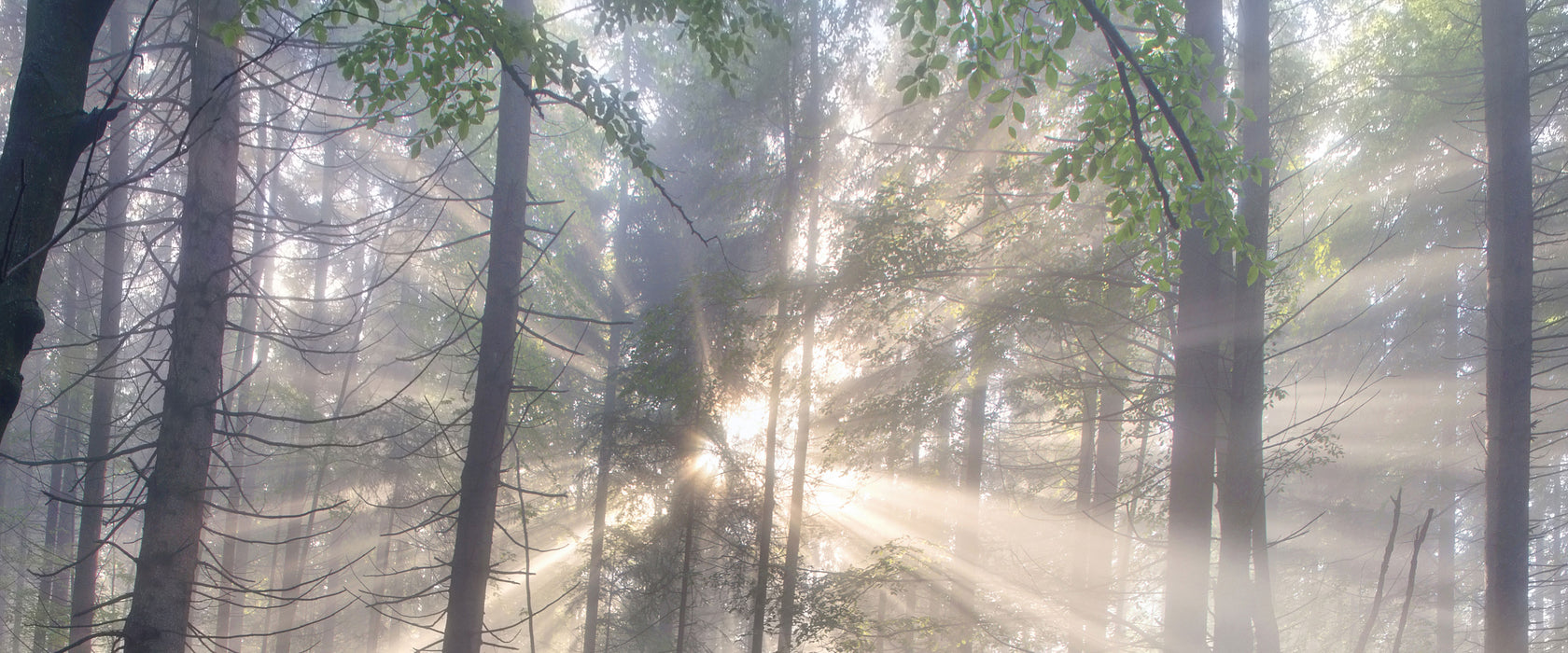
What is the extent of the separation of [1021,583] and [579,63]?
36.9 feet

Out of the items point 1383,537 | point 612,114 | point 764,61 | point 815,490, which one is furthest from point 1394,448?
point 612,114

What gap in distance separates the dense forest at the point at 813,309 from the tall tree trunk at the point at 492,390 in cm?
3

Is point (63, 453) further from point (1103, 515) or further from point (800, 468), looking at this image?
point (1103, 515)

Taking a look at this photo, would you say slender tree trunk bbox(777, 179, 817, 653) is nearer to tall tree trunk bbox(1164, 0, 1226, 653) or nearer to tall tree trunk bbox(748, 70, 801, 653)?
tall tree trunk bbox(748, 70, 801, 653)

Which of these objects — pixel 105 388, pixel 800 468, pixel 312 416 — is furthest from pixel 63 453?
pixel 800 468

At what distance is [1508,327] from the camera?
6934mm

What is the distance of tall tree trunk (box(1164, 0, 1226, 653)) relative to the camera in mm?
5660

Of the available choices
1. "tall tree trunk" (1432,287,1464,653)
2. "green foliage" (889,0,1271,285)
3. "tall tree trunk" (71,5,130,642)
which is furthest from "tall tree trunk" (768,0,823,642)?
"tall tree trunk" (1432,287,1464,653)

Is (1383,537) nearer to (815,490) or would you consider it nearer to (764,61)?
(815,490)

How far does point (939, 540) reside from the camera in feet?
52.9

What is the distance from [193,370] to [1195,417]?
7043mm

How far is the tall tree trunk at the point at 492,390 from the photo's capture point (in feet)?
15.6

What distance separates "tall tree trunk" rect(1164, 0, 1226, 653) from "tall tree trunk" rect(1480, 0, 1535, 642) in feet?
11.0

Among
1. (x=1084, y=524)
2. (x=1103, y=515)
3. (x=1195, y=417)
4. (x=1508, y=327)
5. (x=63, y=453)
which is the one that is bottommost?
(x=1195, y=417)
